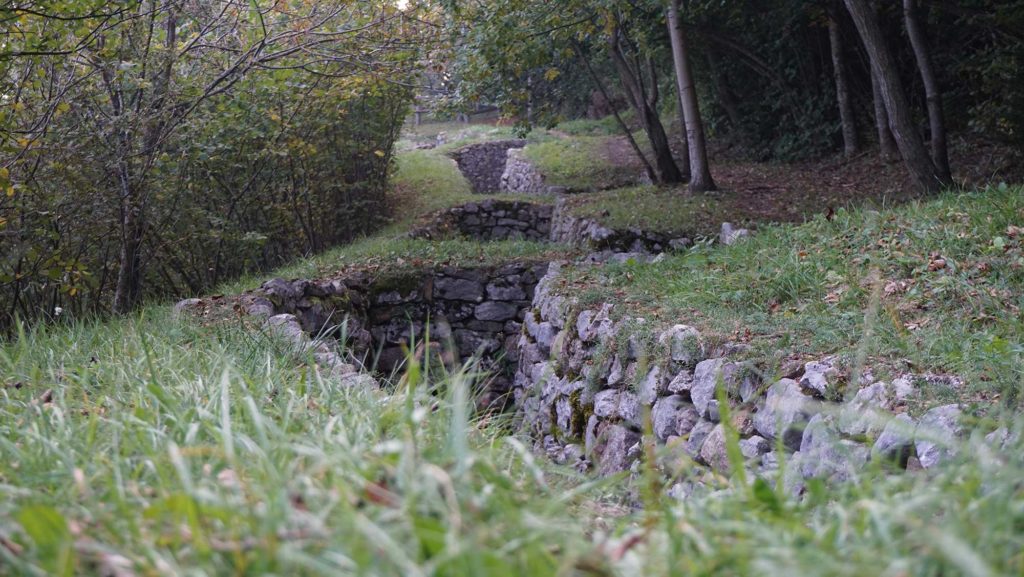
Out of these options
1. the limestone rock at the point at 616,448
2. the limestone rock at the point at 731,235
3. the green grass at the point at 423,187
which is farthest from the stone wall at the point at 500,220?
the limestone rock at the point at 616,448

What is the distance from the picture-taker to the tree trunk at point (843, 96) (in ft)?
43.5

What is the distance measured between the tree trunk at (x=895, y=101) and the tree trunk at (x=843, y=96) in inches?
202

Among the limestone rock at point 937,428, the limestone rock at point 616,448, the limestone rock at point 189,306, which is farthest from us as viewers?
the limestone rock at point 189,306

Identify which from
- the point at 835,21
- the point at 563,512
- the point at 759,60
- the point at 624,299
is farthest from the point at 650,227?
the point at 563,512

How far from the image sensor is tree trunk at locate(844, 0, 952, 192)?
27.3ft

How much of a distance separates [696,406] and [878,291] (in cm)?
158

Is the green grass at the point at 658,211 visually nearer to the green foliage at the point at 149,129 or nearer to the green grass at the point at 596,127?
the green foliage at the point at 149,129

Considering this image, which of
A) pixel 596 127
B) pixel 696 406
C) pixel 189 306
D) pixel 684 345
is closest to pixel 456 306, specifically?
pixel 189 306

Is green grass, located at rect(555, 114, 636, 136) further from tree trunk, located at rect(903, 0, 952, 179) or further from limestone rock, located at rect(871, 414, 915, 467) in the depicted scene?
limestone rock, located at rect(871, 414, 915, 467)

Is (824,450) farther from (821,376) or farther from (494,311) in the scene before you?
(494,311)

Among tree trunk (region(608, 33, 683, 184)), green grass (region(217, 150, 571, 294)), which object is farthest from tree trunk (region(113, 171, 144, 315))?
tree trunk (region(608, 33, 683, 184))

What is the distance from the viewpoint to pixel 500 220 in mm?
13656

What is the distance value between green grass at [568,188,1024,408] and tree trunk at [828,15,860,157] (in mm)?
7099

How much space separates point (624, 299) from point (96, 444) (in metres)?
4.86
